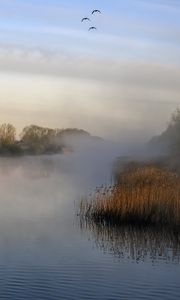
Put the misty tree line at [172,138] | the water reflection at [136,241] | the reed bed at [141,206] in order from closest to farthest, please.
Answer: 1. the water reflection at [136,241]
2. the reed bed at [141,206]
3. the misty tree line at [172,138]

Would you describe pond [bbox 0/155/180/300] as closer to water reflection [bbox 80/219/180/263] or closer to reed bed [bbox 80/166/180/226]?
water reflection [bbox 80/219/180/263]

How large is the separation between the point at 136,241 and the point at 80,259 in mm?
3131

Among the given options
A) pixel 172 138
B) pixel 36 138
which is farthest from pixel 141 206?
pixel 36 138

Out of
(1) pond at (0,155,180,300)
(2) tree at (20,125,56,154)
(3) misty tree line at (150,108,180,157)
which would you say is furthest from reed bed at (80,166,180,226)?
(2) tree at (20,125,56,154)

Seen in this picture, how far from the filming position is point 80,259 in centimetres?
1662

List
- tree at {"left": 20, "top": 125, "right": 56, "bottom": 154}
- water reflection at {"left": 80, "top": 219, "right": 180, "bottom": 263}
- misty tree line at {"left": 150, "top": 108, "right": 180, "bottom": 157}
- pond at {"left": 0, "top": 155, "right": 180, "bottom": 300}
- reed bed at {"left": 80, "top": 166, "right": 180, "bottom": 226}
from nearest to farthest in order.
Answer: pond at {"left": 0, "top": 155, "right": 180, "bottom": 300} < water reflection at {"left": 80, "top": 219, "right": 180, "bottom": 263} < reed bed at {"left": 80, "top": 166, "right": 180, "bottom": 226} < misty tree line at {"left": 150, "top": 108, "right": 180, "bottom": 157} < tree at {"left": 20, "top": 125, "right": 56, "bottom": 154}

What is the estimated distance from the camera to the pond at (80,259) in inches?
536

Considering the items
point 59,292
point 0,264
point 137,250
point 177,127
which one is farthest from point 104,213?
point 177,127

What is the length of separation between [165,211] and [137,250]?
115 inches

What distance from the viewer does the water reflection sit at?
1755cm

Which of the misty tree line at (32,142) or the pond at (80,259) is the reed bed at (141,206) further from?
the misty tree line at (32,142)

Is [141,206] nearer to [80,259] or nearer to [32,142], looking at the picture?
[80,259]

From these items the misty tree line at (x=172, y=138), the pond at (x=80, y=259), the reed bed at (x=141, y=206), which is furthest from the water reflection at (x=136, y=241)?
the misty tree line at (x=172, y=138)

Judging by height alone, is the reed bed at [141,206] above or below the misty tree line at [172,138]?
below
